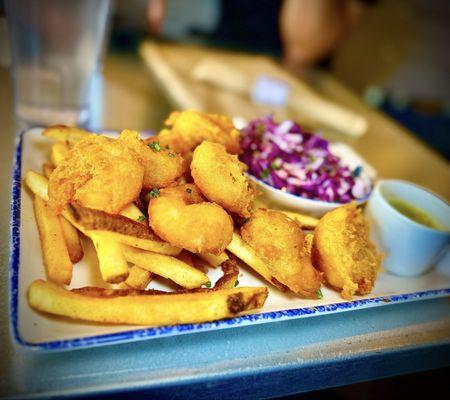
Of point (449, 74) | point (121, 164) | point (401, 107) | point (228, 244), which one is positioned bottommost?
point (401, 107)

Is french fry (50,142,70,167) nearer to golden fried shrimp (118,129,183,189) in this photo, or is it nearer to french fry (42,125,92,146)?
french fry (42,125,92,146)

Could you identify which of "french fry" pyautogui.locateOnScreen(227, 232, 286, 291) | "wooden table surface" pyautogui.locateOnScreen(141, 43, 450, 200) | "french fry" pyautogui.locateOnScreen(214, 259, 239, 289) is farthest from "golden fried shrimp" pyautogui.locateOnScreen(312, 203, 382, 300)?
"wooden table surface" pyautogui.locateOnScreen(141, 43, 450, 200)

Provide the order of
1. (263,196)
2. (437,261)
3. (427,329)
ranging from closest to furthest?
(427,329), (437,261), (263,196)

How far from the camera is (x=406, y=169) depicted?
2.64 meters

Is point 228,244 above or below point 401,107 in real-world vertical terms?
above

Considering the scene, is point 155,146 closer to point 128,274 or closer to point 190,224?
point 190,224

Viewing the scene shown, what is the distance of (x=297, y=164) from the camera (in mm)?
1858

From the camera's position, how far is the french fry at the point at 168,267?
1137 millimetres

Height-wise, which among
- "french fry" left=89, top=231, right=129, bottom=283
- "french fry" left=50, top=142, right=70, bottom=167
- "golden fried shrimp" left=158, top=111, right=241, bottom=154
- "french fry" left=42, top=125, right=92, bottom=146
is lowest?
"french fry" left=89, top=231, right=129, bottom=283

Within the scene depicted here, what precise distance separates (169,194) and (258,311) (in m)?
0.38

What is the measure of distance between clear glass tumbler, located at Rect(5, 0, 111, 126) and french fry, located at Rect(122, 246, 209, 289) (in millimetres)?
1146

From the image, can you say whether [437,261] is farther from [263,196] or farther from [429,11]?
[429,11]

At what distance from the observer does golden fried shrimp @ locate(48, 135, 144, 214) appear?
110cm

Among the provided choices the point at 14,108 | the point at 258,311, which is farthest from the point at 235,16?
the point at 258,311
